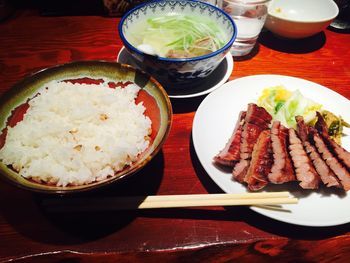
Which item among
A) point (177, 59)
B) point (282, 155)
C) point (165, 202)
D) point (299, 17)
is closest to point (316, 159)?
point (282, 155)

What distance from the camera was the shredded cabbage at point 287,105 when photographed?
75.7 inches

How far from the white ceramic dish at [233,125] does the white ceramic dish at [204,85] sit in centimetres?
8

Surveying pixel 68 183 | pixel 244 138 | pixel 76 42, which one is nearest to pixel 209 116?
pixel 244 138

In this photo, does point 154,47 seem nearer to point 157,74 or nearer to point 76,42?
point 157,74

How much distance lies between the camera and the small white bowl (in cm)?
244

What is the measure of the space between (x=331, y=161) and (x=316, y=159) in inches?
3.0

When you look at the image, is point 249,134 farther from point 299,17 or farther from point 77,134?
point 299,17

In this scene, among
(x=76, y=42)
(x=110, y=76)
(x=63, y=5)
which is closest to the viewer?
(x=110, y=76)

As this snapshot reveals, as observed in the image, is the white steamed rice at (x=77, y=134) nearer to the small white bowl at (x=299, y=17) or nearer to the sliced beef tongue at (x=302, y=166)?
the sliced beef tongue at (x=302, y=166)

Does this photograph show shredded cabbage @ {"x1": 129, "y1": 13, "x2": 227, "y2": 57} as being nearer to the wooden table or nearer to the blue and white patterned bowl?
the blue and white patterned bowl

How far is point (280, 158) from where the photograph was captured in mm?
1501

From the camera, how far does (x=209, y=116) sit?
5.95 ft

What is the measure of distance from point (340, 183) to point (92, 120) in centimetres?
135

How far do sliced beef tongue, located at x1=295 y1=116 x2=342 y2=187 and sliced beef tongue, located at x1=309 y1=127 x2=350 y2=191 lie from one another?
0.06ft
